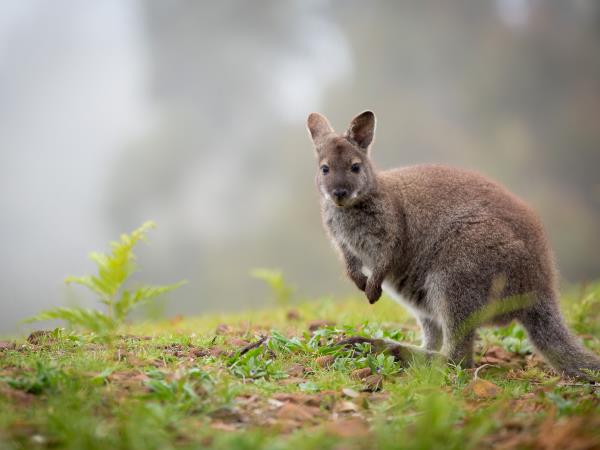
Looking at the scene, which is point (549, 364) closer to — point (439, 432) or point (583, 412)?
point (583, 412)

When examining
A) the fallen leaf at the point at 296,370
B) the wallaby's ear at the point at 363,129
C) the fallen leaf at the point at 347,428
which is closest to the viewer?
the fallen leaf at the point at 347,428

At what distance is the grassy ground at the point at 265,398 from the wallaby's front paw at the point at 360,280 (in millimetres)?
606

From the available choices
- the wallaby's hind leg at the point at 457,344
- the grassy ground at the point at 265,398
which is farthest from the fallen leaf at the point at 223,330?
the wallaby's hind leg at the point at 457,344

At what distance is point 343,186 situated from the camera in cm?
603

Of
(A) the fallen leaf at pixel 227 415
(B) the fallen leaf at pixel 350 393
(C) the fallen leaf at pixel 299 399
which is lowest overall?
(A) the fallen leaf at pixel 227 415

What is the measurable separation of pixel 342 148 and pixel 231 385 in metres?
3.05

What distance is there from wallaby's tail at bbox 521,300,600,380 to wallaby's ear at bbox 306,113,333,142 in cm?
286

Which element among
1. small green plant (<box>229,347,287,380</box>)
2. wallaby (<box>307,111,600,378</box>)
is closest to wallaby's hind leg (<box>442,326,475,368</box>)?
wallaby (<box>307,111,600,378</box>)

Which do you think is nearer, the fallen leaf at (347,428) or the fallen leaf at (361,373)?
the fallen leaf at (347,428)

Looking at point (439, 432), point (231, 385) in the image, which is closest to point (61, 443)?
point (231, 385)

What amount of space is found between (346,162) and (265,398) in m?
2.96

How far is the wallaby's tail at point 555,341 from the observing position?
5.53 m

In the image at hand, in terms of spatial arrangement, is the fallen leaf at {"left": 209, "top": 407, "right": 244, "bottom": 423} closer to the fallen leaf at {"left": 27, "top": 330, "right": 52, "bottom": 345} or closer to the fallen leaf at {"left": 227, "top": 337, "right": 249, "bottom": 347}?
the fallen leaf at {"left": 227, "top": 337, "right": 249, "bottom": 347}

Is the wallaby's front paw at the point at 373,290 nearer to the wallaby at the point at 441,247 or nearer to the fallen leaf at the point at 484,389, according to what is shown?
the wallaby at the point at 441,247
